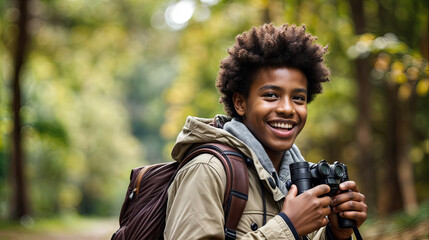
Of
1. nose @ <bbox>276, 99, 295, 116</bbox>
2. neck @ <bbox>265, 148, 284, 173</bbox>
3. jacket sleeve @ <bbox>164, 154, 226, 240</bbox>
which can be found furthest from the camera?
neck @ <bbox>265, 148, 284, 173</bbox>

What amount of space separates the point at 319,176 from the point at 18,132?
12904 millimetres

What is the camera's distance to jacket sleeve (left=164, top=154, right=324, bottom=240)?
2.20 m

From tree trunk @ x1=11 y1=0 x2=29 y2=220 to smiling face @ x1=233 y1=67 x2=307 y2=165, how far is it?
1222cm

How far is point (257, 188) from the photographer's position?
8.13 ft

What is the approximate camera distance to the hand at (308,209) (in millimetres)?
2346

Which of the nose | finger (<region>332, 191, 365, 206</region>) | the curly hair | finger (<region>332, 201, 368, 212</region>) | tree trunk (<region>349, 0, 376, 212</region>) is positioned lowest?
finger (<region>332, 201, 368, 212</region>)

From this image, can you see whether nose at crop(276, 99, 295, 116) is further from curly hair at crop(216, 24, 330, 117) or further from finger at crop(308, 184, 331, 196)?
finger at crop(308, 184, 331, 196)

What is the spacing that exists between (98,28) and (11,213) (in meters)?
5.88

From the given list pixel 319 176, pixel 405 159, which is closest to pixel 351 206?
pixel 319 176

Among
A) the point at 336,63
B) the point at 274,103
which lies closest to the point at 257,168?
the point at 274,103

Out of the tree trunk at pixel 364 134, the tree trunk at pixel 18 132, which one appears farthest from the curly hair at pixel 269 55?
the tree trunk at pixel 18 132

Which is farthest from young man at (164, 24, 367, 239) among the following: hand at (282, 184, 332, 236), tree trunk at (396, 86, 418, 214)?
tree trunk at (396, 86, 418, 214)

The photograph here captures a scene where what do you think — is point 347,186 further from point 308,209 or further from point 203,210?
point 203,210

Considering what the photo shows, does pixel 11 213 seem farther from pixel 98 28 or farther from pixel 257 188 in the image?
pixel 257 188
